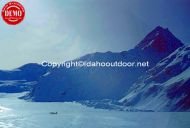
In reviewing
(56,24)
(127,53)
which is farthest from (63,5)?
(127,53)

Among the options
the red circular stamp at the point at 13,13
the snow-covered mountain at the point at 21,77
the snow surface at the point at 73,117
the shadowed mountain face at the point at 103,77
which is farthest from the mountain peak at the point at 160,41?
the red circular stamp at the point at 13,13

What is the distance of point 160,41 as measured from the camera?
2691 mm

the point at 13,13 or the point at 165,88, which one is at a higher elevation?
the point at 13,13

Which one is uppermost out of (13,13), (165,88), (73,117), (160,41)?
(13,13)

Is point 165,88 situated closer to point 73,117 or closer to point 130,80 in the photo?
point 130,80

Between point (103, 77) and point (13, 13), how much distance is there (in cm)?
67

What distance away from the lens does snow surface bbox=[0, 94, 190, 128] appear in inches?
100

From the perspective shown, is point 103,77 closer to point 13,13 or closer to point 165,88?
point 165,88

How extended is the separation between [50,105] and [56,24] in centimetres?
50

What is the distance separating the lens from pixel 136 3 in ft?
8.93

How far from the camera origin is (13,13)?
261 cm

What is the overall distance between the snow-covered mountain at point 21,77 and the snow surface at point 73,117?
0.18ft

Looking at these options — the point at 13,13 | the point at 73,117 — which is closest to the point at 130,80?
the point at 73,117

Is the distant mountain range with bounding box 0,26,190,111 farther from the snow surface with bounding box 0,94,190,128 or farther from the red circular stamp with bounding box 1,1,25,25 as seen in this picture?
the red circular stamp with bounding box 1,1,25,25
